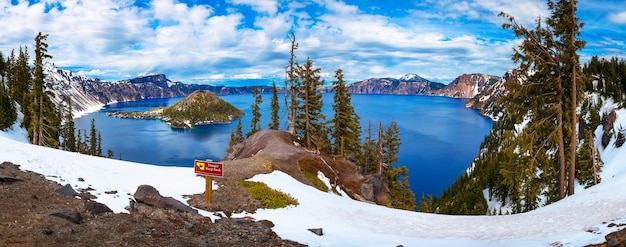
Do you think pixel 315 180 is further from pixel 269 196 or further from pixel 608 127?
pixel 608 127

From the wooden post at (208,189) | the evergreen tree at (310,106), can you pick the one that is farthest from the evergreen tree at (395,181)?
the wooden post at (208,189)

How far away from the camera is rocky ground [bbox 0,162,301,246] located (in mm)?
8500

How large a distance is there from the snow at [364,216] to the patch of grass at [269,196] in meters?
0.43

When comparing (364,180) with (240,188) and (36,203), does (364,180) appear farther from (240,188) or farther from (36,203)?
(36,203)

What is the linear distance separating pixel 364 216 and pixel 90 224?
34.4ft

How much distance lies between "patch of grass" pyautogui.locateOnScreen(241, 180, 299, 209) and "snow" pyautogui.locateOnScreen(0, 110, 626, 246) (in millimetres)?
434

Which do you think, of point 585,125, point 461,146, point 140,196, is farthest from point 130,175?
point 461,146

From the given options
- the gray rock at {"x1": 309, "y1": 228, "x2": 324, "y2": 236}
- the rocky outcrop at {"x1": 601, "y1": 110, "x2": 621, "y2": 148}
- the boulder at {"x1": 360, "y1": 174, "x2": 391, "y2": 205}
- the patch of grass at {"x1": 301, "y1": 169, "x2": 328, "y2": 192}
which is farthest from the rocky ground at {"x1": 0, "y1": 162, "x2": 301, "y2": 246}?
the rocky outcrop at {"x1": 601, "y1": 110, "x2": 621, "y2": 148}

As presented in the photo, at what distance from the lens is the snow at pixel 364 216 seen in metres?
12.1

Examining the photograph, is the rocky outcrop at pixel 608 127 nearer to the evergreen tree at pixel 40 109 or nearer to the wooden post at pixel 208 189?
the wooden post at pixel 208 189

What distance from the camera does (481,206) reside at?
81312 mm

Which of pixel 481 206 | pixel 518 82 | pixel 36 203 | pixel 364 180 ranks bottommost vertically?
pixel 481 206

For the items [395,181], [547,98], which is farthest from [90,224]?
[395,181]

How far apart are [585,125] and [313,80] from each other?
243ft
